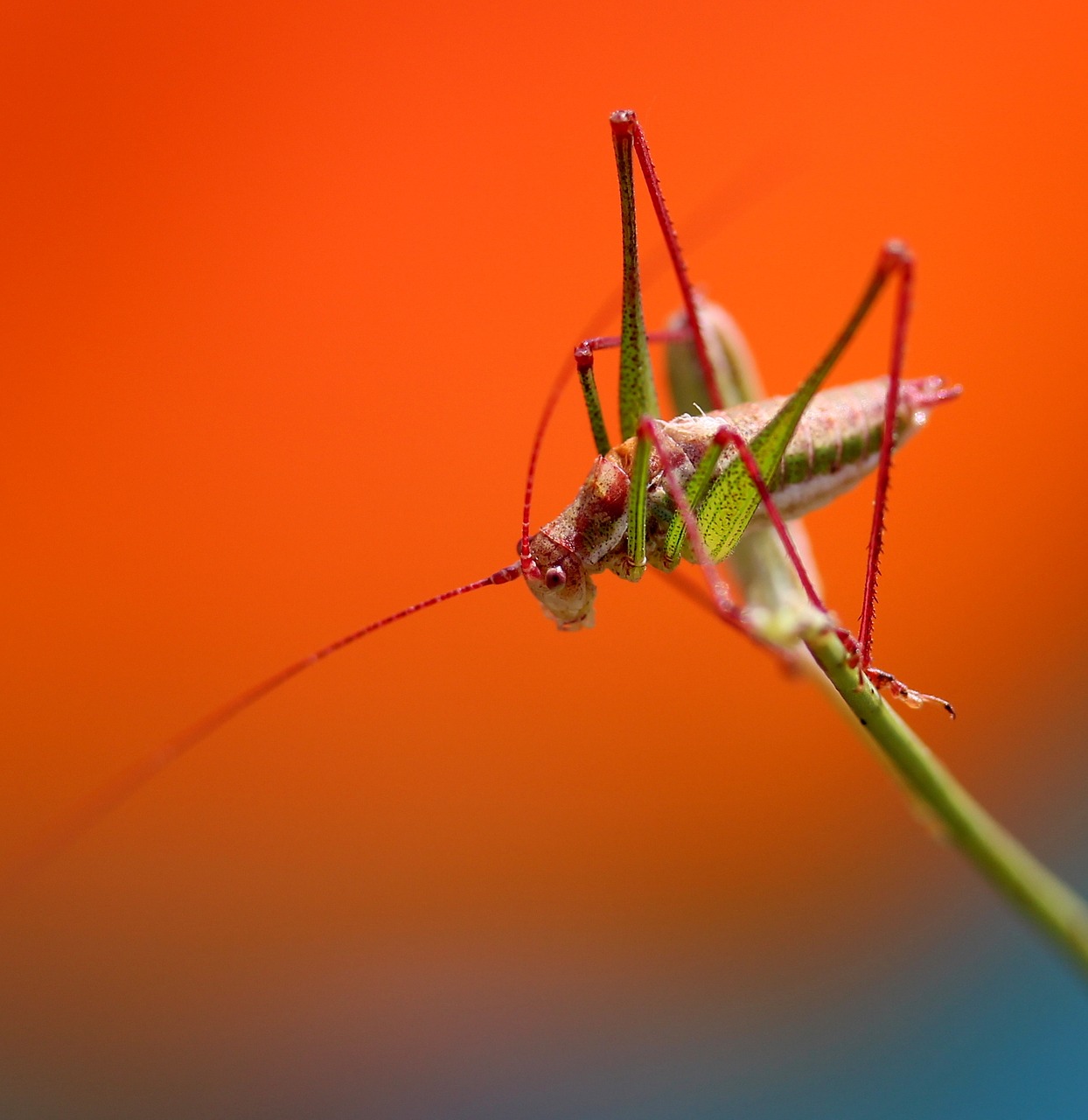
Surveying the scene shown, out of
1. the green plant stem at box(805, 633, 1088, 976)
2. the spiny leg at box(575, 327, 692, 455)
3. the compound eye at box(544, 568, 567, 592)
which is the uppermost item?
the spiny leg at box(575, 327, 692, 455)

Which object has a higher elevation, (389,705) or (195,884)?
(389,705)

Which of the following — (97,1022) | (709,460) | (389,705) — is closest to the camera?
(709,460)

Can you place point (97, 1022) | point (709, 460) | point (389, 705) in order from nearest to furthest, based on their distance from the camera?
point (709, 460)
point (97, 1022)
point (389, 705)

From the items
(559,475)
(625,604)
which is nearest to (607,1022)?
(625,604)

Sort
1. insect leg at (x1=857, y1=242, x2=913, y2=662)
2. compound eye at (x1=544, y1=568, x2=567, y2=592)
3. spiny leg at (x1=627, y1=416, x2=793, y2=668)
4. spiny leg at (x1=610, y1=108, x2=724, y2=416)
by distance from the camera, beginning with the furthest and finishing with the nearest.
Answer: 1. compound eye at (x1=544, y1=568, x2=567, y2=592)
2. spiny leg at (x1=610, y1=108, x2=724, y2=416)
3. insect leg at (x1=857, y1=242, x2=913, y2=662)
4. spiny leg at (x1=627, y1=416, x2=793, y2=668)

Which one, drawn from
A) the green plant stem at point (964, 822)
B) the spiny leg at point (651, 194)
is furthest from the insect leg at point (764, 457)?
the green plant stem at point (964, 822)

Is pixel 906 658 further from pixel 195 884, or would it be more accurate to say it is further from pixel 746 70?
pixel 195 884

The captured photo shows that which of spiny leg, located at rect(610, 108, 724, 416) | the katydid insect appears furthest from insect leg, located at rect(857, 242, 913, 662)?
spiny leg, located at rect(610, 108, 724, 416)

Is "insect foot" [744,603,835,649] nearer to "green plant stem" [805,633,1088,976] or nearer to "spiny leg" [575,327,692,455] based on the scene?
"green plant stem" [805,633,1088,976]

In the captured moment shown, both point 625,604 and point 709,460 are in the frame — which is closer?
point 709,460
